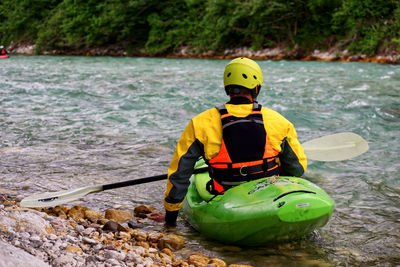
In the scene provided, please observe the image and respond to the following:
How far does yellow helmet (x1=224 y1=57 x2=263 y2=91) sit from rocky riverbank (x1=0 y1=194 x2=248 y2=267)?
37.4 inches

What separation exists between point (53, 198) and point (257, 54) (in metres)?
18.1

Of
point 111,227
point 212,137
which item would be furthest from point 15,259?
point 212,137

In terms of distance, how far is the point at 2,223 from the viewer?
6.88 ft

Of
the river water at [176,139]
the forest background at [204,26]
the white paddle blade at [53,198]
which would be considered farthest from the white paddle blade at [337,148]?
the forest background at [204,26]

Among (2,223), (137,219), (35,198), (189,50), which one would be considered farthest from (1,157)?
(189,50)

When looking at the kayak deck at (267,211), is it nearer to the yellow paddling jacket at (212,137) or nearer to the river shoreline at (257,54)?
the yellow paddling jacket at (212,137)

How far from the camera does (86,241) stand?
2246 millimetres

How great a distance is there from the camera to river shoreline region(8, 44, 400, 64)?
16.5m

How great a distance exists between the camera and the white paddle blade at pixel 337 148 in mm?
3676

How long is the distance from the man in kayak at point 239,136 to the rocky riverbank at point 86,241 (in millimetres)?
414

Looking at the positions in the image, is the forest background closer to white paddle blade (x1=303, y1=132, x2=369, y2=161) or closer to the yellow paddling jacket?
white paddle blade (x1=303, y1=132, x2=369, y2=161)

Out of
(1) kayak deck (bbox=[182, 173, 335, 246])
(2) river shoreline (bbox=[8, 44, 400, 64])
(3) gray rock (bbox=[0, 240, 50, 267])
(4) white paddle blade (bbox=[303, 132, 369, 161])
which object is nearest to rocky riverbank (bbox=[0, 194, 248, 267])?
(3) gray rock (bbox=[0, 240, 50, 267])

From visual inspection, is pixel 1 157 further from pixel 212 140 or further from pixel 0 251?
pixel 0 251

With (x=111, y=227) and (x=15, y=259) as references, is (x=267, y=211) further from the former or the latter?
(x=15, y=259)
